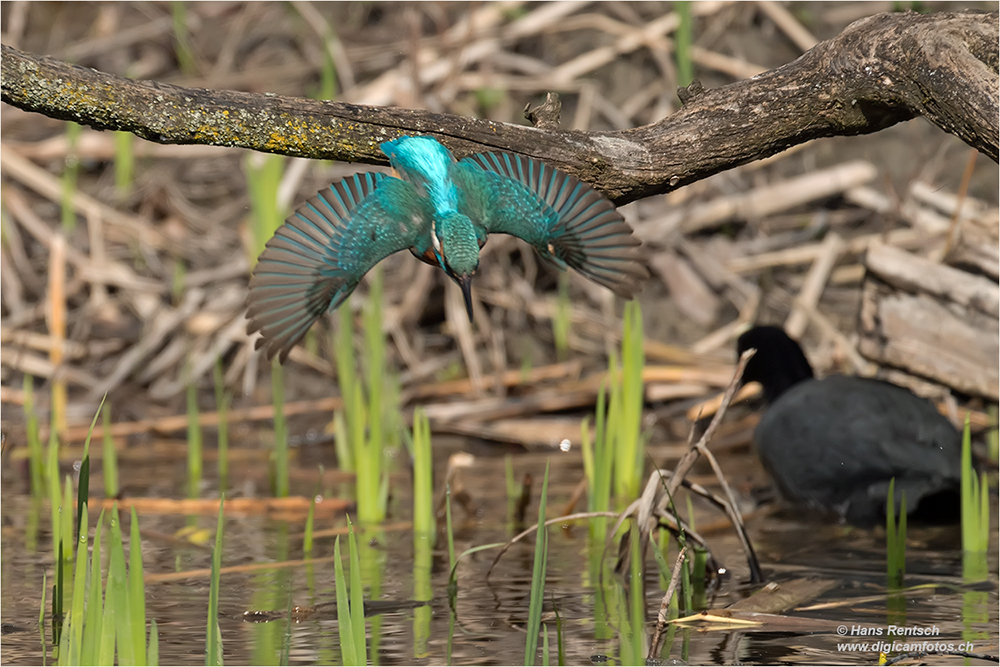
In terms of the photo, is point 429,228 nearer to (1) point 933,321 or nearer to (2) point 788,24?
(1) point 933,321

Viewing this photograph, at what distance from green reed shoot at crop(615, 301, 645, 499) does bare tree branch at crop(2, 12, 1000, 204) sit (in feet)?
4.38

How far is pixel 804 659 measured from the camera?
8.98ft

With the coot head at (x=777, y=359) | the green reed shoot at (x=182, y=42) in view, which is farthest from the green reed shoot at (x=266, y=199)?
the green reed shoot at (x=182, y=42)

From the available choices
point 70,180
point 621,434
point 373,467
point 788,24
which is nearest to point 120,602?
point 373,467

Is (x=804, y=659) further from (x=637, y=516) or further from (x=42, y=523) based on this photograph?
(x=42, y=523)

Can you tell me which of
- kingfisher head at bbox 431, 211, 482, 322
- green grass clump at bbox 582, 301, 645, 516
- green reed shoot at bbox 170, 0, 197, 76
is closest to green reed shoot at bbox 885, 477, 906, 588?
green grass clump at bbox 582, 301, 645, 516

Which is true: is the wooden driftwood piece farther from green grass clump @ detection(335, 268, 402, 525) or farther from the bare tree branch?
the bare tree branch

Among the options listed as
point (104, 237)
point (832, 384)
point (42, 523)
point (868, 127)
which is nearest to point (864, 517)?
point (832, 384)

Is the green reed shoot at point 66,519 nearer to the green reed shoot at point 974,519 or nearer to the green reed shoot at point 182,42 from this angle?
the green reed shoot at point 974,519

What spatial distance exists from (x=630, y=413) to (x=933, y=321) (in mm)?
1477

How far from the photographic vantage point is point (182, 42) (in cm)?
734

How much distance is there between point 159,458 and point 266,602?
219cm

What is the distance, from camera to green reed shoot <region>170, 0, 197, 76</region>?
736 centimetres

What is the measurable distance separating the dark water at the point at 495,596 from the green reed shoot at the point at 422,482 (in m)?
0.07
